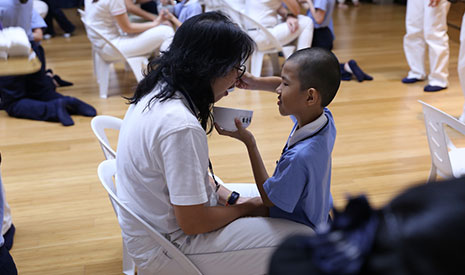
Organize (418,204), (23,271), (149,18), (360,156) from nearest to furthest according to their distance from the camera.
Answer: (418,204)
(23,271)
(360,156)
(149,18)

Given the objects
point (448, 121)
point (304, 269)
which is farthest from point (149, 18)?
point (304, 269)

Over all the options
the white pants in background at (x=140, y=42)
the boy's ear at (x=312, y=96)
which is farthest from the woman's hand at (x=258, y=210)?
the white pants in background at (x=140, y=42)

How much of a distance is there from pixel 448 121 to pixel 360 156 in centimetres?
115

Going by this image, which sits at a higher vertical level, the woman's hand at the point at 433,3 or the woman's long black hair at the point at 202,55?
the woman's long black hair at the point at 202,55

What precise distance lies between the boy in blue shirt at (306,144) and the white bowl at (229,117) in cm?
2

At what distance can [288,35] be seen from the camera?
4.64m

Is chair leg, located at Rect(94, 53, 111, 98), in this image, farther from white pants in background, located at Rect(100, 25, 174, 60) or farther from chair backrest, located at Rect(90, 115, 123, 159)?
chair backrest, located at Rect(90, 115, 123, 159)

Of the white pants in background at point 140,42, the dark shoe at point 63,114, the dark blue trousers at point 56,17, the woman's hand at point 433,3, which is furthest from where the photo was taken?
the dark blue trousers at point 56,17

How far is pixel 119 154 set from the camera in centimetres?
160

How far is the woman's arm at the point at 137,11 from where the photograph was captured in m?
4.45

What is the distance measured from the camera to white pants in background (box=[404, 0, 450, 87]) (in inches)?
163

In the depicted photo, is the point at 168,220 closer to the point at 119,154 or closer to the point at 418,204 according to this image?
the point at 119,154

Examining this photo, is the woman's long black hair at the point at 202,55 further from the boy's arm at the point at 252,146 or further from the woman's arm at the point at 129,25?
the woman's arm at the point at 129,25

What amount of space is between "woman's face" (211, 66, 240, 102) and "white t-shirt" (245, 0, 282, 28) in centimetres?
309
